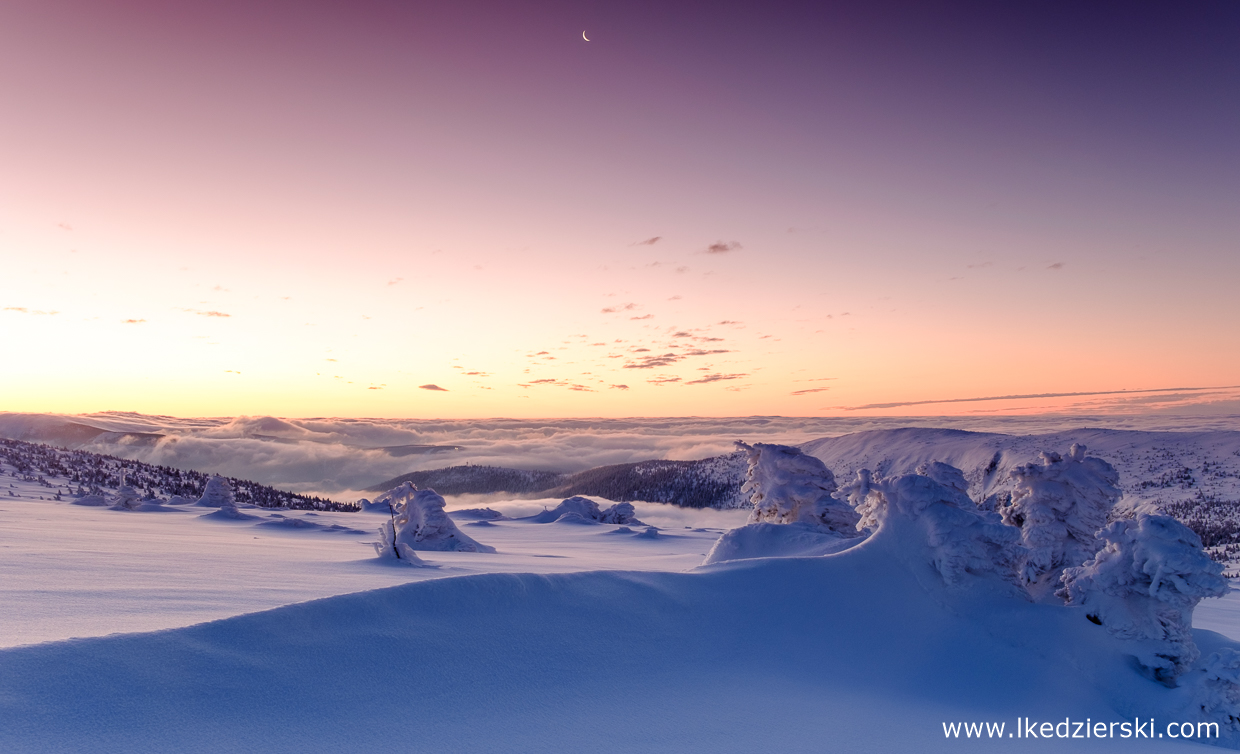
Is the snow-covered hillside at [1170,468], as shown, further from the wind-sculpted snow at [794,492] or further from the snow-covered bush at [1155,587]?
the snow-covered bush at [1155,587]

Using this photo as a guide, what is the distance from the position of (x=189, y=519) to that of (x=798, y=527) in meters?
24.0

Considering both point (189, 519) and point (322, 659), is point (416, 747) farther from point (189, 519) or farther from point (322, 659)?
point (189, 519)

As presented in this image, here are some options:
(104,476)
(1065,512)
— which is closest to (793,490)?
(1065,512)

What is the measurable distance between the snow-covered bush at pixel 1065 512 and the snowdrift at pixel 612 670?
265 centimetres

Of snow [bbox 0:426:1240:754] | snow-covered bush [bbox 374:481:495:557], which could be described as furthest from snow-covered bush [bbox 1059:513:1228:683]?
snow-covered bush [bbox 374:481:495:557]

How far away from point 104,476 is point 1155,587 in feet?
206

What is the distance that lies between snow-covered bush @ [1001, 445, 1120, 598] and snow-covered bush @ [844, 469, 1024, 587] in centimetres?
208

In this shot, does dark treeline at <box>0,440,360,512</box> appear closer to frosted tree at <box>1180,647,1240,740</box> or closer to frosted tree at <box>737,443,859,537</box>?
frosted tree at <box>737,443,859,537</box>

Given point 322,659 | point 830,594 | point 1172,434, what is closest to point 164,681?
point 322,659

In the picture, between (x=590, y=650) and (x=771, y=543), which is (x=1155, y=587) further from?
(x=590, y=650)

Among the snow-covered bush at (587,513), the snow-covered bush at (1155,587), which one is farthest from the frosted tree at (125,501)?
the snow-covered bush at (1155,587)

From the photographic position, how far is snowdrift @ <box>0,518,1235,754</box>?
4.55 meters

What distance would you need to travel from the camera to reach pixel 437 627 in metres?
6.46

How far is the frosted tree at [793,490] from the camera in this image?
744 inches
